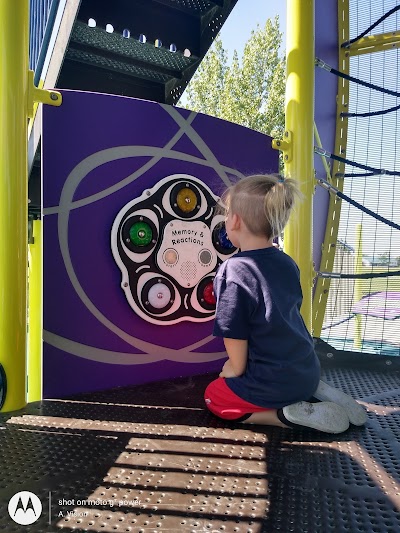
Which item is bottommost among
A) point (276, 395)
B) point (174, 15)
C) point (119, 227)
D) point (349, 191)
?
point (276, 395)

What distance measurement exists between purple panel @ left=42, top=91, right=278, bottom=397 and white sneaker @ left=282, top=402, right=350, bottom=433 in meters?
0.66

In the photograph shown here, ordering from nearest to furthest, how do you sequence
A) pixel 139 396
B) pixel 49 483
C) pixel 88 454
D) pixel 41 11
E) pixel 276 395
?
pixel 49 483, pixel 88 454, pixel 276 395, pixel 139 396, pixel 41 11

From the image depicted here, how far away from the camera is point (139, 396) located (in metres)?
1.64

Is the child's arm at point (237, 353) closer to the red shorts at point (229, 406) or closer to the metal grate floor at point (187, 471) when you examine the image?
the red shorts at point (229, 406)

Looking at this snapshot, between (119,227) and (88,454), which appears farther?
(119,227)

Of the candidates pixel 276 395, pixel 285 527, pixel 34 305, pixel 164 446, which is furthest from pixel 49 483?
pixel 34 305

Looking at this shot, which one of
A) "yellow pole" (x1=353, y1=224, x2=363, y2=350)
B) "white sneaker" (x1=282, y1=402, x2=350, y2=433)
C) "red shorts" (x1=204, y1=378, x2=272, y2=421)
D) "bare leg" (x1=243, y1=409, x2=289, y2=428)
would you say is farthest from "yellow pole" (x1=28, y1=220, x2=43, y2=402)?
"yellow pole" (x1=353, y1=224, x2=363, y2=350)

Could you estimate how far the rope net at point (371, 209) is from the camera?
7.61 ft

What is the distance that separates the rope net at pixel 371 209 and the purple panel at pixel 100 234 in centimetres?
85

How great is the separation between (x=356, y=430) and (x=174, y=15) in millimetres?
2023

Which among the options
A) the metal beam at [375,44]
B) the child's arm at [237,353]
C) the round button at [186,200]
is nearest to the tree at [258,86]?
the metal beam at [375,44]

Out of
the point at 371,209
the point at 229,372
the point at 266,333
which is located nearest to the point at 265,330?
the point at 266,333

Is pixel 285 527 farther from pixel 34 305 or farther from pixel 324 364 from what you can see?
pixel 34 305

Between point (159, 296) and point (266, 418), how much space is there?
0.64 meters
